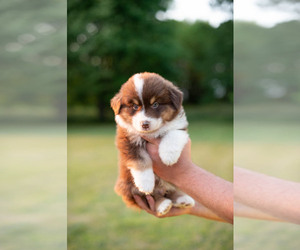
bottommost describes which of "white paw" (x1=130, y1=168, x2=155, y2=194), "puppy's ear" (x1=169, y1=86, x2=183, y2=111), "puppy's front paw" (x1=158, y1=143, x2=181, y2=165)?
"white paw" (x1=130, y1=168, x2=155, y2=194)

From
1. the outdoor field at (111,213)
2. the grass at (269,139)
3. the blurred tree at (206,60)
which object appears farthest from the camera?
the blurred tree at (206,60)

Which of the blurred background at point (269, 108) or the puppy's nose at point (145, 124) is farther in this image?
the blurred background at point (269, 108)

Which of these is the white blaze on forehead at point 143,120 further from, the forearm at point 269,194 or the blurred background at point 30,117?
the blurred background at point 30,117

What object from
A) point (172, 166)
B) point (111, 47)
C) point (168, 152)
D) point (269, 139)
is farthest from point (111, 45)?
point (168, 152)

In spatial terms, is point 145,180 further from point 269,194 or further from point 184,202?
point 269,194

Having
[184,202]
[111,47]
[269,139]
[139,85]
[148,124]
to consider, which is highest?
[111,47]

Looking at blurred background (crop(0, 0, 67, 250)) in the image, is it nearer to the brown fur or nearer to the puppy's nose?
the brown fur

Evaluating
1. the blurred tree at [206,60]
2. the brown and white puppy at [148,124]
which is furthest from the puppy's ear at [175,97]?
the blurred tree at [206,60]

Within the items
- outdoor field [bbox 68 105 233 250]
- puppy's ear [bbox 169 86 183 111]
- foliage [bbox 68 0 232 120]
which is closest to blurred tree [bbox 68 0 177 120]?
foliage [bbox 68 0 232 120]
